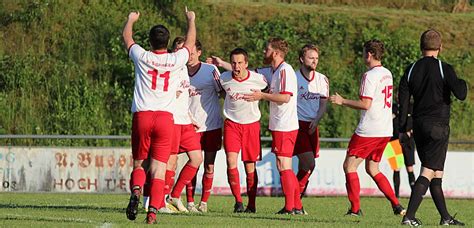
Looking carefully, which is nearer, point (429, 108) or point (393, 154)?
point (429, 108)

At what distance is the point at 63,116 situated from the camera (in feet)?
99.7

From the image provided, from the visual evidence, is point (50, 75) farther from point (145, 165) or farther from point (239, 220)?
point (239, 220)

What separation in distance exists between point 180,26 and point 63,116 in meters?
5.45

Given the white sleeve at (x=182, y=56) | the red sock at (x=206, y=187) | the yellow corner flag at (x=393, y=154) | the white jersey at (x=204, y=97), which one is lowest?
the yellow corner flag at (x=393, y=154)

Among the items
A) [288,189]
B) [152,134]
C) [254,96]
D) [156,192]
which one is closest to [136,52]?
[152,134]

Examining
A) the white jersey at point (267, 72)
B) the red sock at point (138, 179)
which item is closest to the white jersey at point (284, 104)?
the white jersey at point (267, 72)

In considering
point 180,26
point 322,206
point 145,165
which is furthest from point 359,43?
point 145,165

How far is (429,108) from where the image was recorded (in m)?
13.0

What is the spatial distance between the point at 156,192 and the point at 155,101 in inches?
37.6

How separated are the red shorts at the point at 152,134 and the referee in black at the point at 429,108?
2557 millimetres

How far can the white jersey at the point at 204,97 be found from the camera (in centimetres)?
1598

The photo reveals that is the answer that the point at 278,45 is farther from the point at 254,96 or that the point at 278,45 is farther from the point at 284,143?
the point at 284,143

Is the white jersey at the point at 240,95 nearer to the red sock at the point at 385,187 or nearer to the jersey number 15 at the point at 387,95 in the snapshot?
the jersey number 15 at the point at 387,95

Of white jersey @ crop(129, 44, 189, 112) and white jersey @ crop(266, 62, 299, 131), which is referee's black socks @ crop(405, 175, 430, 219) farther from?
white jersey @ crop(129, 44, 189, 112)
